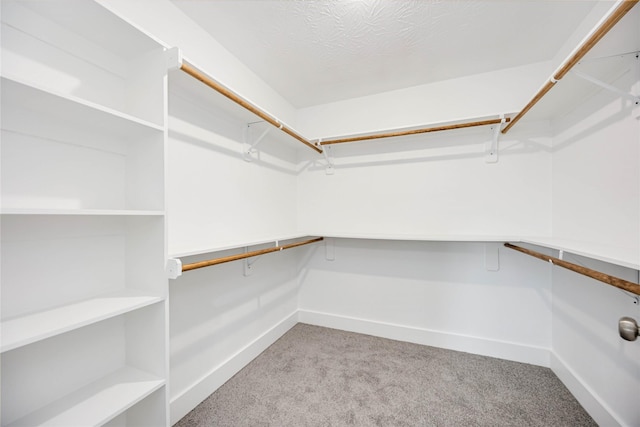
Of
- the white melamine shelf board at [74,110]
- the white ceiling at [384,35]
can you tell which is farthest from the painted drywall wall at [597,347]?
the white melamine shelf board at [74,110]

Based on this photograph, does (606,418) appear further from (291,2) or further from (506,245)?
(291,2)

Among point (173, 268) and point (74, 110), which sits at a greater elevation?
point (74, 110)

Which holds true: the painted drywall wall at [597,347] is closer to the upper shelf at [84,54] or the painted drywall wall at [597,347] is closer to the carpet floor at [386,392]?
the carpet floor at [386,392]

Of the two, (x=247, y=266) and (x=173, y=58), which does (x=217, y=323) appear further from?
(x=173, y=58)

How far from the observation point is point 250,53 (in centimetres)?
183

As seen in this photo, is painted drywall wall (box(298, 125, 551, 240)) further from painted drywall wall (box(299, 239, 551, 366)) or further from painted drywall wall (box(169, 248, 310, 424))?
painted drywall wall (box(169, 248, 310, 424))

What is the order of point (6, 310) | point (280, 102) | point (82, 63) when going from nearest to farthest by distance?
point (6, 310) < point (82, 63) < point (280, 102)

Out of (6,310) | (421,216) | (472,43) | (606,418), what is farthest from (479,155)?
(6,310)

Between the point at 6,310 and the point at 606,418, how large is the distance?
103 inches

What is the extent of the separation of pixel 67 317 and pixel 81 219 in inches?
15.0

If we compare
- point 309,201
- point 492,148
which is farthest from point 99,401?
point 492,148

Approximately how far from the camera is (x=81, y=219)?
1018 mm

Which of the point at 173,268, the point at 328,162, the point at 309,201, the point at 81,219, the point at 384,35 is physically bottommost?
the point at 173,268

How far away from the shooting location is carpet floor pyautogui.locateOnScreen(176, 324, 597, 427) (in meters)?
1.42
